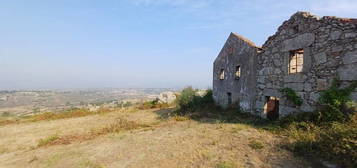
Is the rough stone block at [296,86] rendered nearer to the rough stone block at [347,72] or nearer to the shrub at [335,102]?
the shrub at [335,102]

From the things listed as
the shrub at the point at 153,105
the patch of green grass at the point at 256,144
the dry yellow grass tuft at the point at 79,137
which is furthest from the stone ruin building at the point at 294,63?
the shrub at the point at 153,105

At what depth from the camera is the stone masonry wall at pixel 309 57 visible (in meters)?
5.28

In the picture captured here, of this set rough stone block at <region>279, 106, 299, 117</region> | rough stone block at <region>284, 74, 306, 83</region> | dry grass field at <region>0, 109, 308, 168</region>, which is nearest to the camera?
dry grass field at <region>0, 109, 308, 168</region>

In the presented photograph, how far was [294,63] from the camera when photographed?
24.3 feet

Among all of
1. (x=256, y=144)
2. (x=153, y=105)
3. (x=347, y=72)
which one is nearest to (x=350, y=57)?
(x=347, y=72)

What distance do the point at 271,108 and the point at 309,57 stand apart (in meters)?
2.96

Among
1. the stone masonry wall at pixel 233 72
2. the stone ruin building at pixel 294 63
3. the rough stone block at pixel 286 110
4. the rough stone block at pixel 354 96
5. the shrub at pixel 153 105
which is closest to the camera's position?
the rough stone block at pixel 354 96

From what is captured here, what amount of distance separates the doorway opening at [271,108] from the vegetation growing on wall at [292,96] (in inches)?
51.6

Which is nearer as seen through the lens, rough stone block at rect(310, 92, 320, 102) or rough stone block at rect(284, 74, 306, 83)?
rough stone block at rect(310, 92, 320, 102)

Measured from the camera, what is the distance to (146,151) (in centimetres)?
517

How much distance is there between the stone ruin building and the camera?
5.38 m

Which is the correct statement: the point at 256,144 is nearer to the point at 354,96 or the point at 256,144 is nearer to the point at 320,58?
the point at 354,96

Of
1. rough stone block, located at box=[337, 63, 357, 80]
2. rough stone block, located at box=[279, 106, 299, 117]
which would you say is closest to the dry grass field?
rough stone block, located at box=[279, 106, 299, 117]

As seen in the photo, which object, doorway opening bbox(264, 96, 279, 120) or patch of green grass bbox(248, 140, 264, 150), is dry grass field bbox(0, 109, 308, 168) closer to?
patch of green grass bbox(248, 140, 264, 150)
